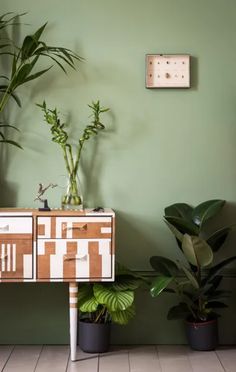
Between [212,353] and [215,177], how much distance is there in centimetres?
112

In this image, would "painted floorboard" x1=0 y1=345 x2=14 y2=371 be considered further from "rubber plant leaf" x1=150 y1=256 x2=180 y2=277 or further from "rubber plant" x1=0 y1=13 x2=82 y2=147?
"rubber plant" x1=0 y1=13 x2=82 y2=147

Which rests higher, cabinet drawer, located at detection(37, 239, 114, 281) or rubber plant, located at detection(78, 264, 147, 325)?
cabinet drawer, located at detection(37, 239, 114, 281)

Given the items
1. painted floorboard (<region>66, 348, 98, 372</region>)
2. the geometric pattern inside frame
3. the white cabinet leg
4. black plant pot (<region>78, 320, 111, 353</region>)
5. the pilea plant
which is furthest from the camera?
the geometric pattern inside frame

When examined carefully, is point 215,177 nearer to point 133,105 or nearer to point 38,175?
point 133,105

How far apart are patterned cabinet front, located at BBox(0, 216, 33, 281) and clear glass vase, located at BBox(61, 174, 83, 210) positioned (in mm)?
334

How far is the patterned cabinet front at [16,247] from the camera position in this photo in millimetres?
3455

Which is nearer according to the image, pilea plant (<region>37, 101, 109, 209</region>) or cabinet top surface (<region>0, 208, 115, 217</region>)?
cabinet top surface (<region>0, 208, 115, 217</region>)

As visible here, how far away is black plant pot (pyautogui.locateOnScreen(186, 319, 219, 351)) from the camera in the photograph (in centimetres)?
367

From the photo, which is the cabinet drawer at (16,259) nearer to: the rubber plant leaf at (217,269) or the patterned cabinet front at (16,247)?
the patterned cabinet front at (16,247)

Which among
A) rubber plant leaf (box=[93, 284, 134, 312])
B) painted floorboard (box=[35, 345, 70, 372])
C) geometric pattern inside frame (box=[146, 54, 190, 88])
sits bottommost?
painted floorboard (box=[35, 345, 70, 372])

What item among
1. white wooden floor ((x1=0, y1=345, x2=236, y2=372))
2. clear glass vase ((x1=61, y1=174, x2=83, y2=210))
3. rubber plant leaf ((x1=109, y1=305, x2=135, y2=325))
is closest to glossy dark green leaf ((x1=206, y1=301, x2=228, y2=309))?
white wooden floor ((x1=0, y1=345, x2=236, y2=372))

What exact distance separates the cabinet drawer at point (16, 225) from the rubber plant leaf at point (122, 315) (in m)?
0.72

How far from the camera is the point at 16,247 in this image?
11.4 feet

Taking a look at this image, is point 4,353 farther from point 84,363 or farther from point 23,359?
point 84,363
